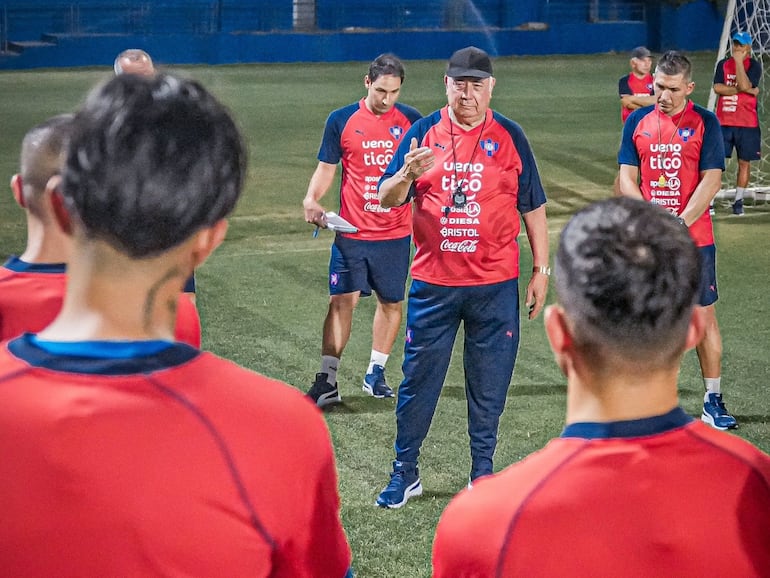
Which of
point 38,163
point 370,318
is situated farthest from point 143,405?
point 370,318

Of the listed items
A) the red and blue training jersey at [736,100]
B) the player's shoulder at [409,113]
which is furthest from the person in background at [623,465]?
the red and blue training jersey at [736,100]

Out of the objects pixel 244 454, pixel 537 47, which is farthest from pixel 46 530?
pixel 537 47

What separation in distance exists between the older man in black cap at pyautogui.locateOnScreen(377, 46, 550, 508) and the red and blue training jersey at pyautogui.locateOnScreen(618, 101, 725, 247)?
150 cm

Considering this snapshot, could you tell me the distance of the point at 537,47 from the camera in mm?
38844

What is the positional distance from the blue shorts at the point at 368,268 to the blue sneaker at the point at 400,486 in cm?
178

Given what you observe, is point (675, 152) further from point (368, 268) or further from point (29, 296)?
point (29, 296)

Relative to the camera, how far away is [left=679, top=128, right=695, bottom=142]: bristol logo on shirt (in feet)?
21.6

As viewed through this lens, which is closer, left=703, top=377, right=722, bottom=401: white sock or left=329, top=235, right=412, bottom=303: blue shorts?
left=703, top=377, right=722, bottom=401: white sock

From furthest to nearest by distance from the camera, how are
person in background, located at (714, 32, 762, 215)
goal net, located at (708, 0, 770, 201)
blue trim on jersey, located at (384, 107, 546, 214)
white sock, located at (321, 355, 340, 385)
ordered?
goal net, located at (708, 0, 770, 201), person in background, located at (714, 32, 762, 215), white sock, located at (321, 355, 340, 385), blue trim on jersey, located at (384, 107, 546, 214)

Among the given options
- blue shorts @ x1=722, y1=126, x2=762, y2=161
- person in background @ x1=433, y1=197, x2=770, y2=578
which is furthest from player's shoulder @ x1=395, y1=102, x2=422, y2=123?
blue shorts @ x1=722, y1=126, x2=762, y2=161

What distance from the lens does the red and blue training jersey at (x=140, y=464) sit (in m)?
1.57

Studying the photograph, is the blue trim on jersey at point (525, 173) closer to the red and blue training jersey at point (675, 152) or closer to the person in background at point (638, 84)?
the red and blue training jersey at point (675, 152)

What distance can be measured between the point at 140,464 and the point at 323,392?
5300 millimetres

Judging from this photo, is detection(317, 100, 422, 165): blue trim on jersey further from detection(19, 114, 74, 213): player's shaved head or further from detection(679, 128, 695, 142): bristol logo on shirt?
detection(19, 114, 74, 213): player's shaved head
